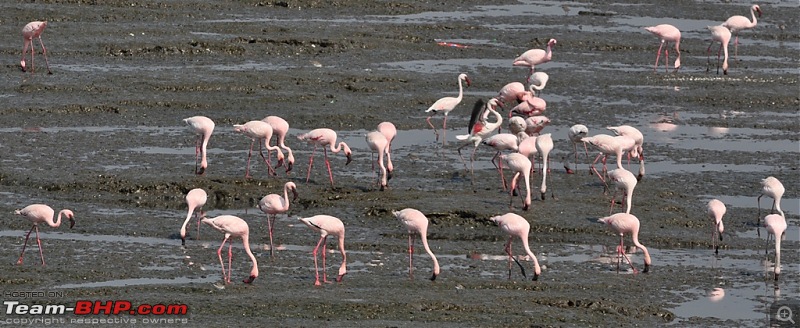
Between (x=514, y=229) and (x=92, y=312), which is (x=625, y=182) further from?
(x=92, y=312)

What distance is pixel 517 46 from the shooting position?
23969 mm

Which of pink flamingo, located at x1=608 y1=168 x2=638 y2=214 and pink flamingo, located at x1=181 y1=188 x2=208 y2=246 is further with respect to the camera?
pink flamingo, located at x1=608 y1=168 x2=638 y2=214

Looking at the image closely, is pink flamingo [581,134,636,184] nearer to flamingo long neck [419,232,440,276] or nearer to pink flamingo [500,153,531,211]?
pink flamingo [500,153,531,211]

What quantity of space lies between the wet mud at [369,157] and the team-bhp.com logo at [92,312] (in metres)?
0.16

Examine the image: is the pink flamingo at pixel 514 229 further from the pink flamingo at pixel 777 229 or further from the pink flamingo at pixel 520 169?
the pink flamingo at pixel 777 229

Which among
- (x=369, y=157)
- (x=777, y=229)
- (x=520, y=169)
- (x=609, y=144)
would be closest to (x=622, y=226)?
(x=777, y=229)

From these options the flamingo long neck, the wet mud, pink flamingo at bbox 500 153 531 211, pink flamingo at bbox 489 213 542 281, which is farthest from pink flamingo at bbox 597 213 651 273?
the flamingo long neck

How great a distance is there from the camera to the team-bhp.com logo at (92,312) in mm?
10188

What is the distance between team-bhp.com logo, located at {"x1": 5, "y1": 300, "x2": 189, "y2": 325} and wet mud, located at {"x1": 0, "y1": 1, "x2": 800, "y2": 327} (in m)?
0.16

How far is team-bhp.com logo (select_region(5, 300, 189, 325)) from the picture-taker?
10.2m

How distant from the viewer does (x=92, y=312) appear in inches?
409

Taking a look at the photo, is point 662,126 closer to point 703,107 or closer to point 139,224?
point 703,107

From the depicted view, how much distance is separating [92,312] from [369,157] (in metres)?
6.30

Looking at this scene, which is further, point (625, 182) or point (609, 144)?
point (609, 144)
